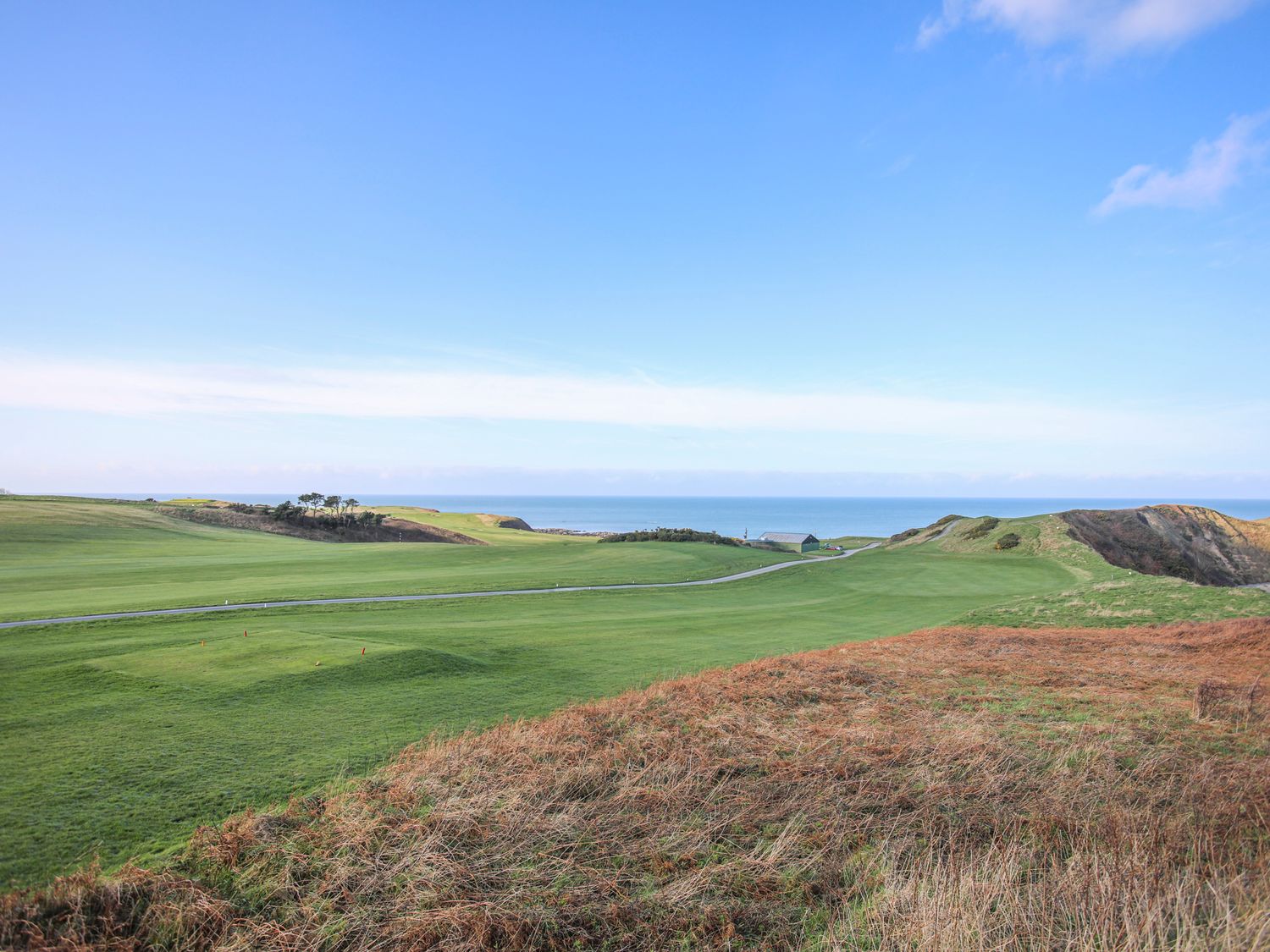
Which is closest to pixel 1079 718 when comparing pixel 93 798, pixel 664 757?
pixel 664 757

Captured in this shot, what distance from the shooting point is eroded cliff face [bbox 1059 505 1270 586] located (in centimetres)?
5056

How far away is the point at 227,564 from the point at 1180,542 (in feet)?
224

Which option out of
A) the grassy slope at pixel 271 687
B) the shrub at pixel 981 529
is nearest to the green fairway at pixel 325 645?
the grassy slope at pixel 271 687

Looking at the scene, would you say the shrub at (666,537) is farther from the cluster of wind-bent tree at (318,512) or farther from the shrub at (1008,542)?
the cluster of wind-bent tree at (318,512)

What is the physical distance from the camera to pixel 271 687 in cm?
1442

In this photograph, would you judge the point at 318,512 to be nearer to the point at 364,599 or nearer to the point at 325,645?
the point at 364,599

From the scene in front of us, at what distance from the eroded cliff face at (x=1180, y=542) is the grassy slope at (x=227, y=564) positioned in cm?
2489

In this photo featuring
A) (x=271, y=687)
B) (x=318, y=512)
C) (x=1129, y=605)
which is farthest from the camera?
(x=318, y=512)

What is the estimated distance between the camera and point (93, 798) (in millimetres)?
8758

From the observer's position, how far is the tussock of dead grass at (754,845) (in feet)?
19.1

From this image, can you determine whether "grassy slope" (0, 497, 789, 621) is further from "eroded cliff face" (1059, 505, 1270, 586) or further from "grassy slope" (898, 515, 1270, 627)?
"eroded cliff face" (1059, 505, 1270, 586)

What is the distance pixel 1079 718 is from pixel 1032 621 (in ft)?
49.5

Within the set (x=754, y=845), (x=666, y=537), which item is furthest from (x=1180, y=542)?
(x=754, y=845)

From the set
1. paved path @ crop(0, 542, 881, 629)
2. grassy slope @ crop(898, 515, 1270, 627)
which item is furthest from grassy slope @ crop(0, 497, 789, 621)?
grassy slope @ crop(898, 515, 1270, 627)
